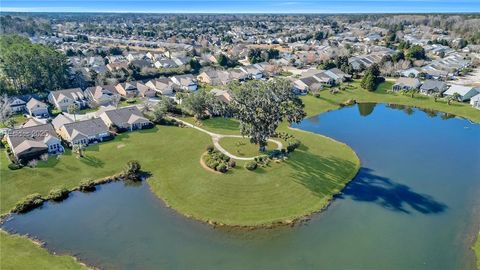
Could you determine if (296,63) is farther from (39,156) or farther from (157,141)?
(39,156)

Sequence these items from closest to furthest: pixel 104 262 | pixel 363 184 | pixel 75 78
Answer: pixel 104 262, pixel 363 184, pixel 75 78

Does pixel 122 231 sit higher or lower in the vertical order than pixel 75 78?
lower

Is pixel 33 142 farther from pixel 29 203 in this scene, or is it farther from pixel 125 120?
pixel 125 120

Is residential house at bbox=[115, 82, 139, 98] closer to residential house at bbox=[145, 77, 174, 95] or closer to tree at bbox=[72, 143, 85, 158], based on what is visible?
residential house at bbox=[145, 77, 174, 95]

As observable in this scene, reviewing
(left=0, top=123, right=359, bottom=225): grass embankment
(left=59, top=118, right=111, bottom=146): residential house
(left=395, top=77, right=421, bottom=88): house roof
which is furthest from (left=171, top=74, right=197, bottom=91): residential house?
(left=395, top=77, right=421, bottom=88): house roof

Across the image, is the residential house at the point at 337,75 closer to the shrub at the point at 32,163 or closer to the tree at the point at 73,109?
the tree at the point at 73,109

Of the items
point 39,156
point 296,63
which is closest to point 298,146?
point 39,156
